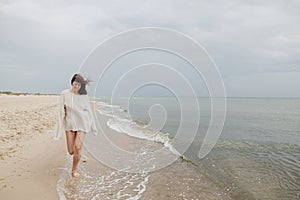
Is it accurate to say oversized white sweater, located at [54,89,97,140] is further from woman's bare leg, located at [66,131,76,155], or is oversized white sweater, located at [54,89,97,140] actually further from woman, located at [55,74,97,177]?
woman's bare leg, located at [66,131,76,155]

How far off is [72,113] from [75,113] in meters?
0.07

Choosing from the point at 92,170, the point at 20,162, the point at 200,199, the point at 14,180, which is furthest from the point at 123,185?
the point at 20,162

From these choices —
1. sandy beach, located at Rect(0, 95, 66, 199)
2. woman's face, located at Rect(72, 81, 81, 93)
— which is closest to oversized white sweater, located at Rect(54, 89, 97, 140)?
woman's face, located at Rect(72, 81, 81, 93)

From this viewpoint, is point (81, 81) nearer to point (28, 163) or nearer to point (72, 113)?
point (72, 113)

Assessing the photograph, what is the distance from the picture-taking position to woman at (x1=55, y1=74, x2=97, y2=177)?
5703mm

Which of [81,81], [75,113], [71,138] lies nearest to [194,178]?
[71,138]

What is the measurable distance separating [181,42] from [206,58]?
40.8 inches

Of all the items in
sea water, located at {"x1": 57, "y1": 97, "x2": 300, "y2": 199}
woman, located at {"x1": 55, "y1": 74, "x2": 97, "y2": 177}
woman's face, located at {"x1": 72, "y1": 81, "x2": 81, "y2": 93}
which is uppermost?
woman's face, located at {"x1": 72, "y1": 81, "x2": 81, "y2": 93}

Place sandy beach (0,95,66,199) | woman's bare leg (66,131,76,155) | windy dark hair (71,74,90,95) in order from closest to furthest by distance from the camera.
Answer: sandy beach (0,95,66,199) < windy dark hair (71,74,90,95) < woman's bare leg (66,131,76,155)

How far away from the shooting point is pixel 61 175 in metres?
6.04

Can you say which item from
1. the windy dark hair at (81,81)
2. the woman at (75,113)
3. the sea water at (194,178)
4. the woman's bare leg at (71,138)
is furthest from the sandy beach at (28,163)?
the windy dark hair at (81,81)

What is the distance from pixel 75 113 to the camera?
19.0ft

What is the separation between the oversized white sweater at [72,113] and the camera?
5699 millimetres

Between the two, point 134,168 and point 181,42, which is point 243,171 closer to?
point 134,168
